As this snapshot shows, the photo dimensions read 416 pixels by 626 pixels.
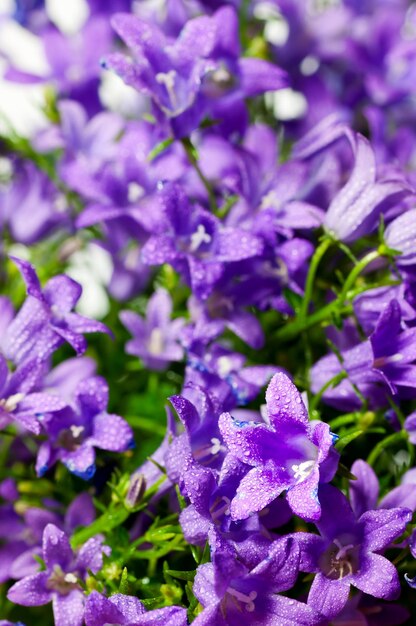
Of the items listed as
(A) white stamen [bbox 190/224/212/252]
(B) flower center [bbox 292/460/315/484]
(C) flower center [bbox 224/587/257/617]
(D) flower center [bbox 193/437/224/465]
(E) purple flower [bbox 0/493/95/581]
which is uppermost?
(A) white stamen [bbox 190/224/212/252]

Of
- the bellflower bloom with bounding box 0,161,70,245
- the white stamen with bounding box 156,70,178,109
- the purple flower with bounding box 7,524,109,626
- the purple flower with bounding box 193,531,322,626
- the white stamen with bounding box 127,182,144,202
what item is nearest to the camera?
the purple flower with bounding box 193,531,322,626

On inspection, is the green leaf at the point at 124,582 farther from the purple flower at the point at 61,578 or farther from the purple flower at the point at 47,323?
the purple flower at the point at 47,323

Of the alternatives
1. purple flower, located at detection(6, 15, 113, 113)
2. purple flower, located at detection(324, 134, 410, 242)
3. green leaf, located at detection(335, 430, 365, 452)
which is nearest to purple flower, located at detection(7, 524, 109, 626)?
green leaf, located at detection(335, 430, 365, 452)

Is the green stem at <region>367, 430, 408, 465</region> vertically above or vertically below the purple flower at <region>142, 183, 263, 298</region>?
below

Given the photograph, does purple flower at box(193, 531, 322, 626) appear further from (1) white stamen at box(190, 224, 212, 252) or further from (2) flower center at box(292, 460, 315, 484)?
(1) white stamen at box(190, 224, 212, 252)

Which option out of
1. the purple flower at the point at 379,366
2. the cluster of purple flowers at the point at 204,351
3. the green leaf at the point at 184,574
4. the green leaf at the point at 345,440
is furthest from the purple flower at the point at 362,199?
the green leaf at the point at 184,574

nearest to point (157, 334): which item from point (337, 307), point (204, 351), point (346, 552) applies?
point (204, 351)

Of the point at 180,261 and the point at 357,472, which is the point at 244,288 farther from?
the point at 357,472

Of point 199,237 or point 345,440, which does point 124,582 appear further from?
point 199,237

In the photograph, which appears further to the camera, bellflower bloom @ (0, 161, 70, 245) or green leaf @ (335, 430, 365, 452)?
bellflower bloom @ (0, 161, 70, 245)
